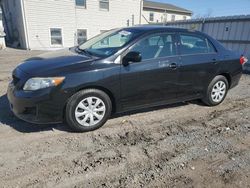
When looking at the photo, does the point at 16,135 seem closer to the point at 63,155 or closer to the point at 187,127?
the point at 63,155

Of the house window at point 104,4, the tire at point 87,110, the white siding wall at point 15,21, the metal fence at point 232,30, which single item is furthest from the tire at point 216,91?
the house window at point 104,4

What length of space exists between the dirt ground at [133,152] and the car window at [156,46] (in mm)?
1218

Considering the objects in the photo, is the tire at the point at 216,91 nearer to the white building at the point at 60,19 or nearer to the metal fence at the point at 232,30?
the metal fence at the point at 232,30

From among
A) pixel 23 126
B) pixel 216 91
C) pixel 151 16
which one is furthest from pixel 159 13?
pixel 23 126

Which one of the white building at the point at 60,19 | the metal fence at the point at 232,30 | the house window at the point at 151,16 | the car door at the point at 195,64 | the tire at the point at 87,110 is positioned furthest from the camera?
the house window at the point at 151,16

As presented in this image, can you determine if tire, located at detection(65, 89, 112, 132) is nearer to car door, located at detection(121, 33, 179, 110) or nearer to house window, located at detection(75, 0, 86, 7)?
car door, located at detection(121, 33, 179, 110)

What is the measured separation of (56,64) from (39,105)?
2.31 feet

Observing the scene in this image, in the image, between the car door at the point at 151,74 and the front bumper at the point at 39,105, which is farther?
the car door at the point at 151,74

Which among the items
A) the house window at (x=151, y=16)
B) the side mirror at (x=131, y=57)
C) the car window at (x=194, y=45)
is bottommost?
the side mirror at (x=131, y=57)

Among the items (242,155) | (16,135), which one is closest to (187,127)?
(242,155)

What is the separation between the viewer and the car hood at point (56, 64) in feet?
11.3

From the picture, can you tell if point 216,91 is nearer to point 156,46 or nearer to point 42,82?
point 156,46

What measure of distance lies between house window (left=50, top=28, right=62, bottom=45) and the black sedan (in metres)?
13.7

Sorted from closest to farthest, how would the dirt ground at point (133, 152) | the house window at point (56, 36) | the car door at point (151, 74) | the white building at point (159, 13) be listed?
the dirt ground at point (133, 152) → the car door at point (151, 74) → the house window at point (56, 36) → the white building at point (159, 13)
